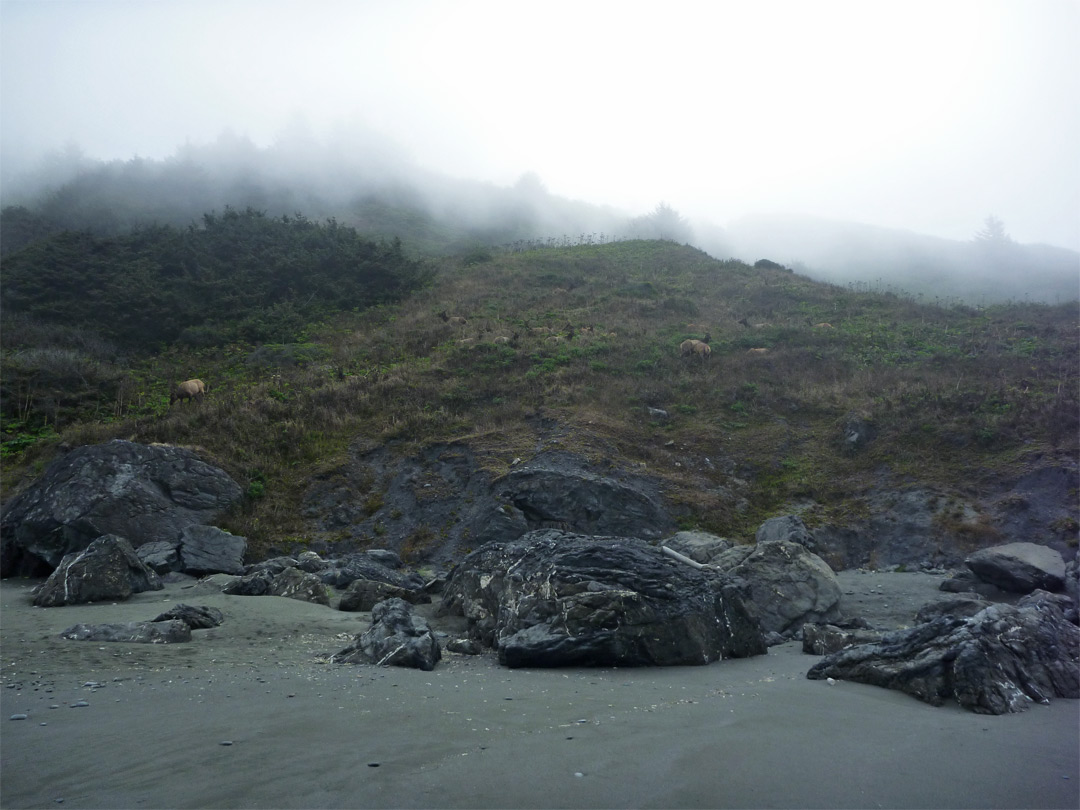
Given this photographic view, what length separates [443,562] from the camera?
14242mm

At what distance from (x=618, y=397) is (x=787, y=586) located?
1314cm

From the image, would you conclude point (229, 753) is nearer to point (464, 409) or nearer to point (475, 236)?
point (464, 409)

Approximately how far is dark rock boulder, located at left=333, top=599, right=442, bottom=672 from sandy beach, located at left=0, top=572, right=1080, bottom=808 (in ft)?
0.78

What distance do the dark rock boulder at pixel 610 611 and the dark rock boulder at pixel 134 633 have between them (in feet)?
9.07

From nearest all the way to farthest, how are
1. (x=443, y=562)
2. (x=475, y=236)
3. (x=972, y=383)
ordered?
(x=443, y=562) < (x=972, y=383) < (x=475, y=236)

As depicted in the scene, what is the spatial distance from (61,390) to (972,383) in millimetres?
28238

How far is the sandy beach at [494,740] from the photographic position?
265 cm

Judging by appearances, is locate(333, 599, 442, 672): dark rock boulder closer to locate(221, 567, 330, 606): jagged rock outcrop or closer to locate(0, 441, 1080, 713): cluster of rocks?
locate(0, 441, 1080, 713): cluster of rocks

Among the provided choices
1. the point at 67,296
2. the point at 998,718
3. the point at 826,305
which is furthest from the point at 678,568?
the point at 67,296

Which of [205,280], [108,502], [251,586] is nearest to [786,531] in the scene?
[251,586]

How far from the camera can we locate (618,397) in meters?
20.7

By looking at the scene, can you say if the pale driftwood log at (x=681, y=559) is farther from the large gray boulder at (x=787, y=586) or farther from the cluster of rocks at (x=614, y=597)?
the large gray boulder at (x=787, y=586)

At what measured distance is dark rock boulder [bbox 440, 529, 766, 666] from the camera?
541 cm

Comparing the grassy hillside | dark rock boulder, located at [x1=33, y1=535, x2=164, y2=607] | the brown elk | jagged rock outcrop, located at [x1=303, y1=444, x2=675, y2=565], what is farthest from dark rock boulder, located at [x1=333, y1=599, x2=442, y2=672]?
the brown elk
